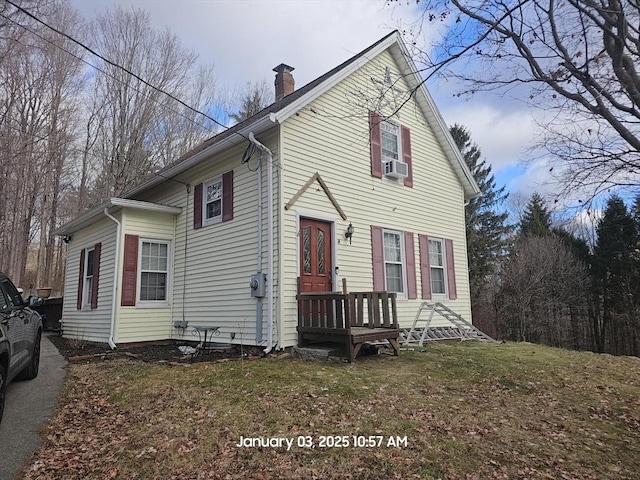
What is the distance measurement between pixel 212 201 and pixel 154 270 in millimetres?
2270

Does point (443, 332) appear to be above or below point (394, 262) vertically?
below

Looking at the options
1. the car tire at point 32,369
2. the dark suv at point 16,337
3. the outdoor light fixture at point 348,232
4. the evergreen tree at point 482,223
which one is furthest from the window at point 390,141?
the evergreen tree at point 482,223

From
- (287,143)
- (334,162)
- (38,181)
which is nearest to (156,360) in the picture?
(287,143)

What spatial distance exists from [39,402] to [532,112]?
7.77 m

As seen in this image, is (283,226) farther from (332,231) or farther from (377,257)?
(377,257)

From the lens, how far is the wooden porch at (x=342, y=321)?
263 inches

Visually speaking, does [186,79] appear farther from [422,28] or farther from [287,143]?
[422,28]

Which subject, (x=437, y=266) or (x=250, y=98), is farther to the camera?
(x=250, y=98)

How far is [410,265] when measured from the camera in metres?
10.5

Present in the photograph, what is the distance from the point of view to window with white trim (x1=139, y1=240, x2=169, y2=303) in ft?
31.2

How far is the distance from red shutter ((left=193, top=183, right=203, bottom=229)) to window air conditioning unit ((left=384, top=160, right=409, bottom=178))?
4714 mm

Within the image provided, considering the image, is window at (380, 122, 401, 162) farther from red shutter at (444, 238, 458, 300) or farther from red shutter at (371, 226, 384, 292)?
red shutter at (444, 238, 458, 300)

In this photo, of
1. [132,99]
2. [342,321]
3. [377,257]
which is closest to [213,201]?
[377,257]

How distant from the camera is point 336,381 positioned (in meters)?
5.48
